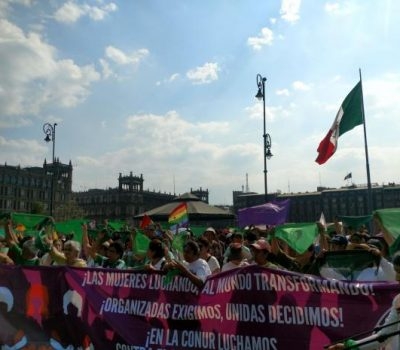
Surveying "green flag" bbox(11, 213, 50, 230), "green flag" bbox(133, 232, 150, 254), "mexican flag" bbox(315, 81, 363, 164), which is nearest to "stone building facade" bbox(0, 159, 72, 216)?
"green flag" bbox(11, 213, 50, 230)

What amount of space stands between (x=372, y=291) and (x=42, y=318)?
437 cm

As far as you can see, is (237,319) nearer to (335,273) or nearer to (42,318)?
(335,273)

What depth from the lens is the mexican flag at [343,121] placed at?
14.6 metres

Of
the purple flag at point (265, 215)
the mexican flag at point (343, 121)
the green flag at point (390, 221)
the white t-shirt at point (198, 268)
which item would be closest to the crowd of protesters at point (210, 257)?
the white t-shirt at point (198, 268)

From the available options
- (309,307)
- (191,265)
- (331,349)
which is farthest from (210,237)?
(331,349)

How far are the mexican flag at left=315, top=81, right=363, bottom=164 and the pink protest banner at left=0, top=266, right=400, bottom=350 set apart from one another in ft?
31.3

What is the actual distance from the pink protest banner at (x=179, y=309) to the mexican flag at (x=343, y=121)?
31.3 ft

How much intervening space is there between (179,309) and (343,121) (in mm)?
11159

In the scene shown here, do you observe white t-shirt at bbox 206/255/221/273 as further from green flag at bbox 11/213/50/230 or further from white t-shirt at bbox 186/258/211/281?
green flag at bbox 11/213/50/230

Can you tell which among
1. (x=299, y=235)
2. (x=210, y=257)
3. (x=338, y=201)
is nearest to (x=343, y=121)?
(x=299, y=235)

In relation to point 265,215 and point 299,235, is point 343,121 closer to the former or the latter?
point 265,215

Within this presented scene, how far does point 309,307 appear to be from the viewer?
16.2 feet

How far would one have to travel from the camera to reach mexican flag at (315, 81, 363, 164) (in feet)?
47.9

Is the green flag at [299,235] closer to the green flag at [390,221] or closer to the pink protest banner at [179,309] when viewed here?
the green flag at [390,221]
